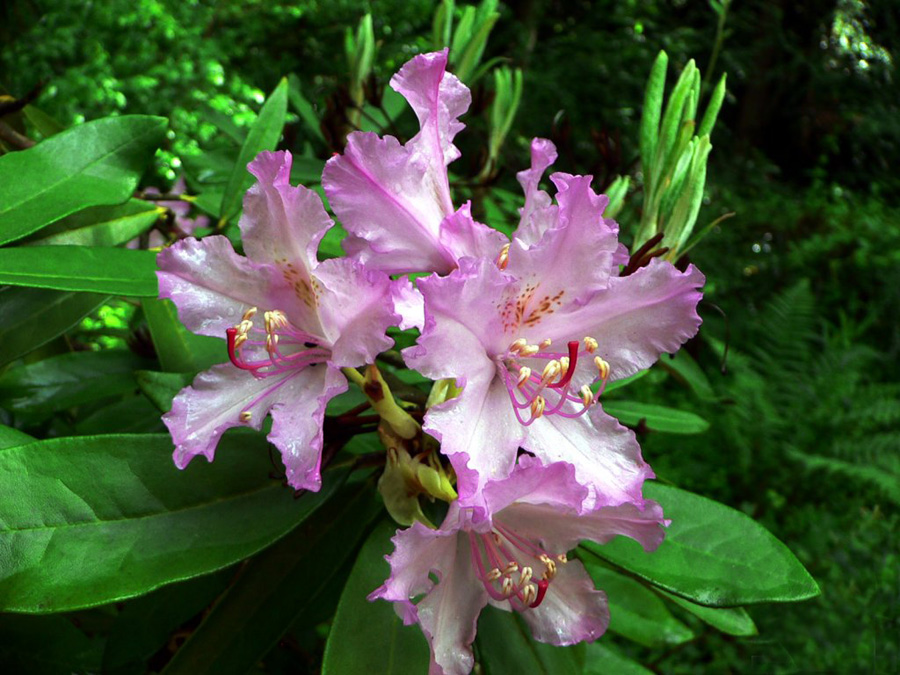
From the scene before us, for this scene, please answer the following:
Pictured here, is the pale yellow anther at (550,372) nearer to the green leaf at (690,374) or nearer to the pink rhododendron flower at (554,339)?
the pink rhododendron flower at (554,339)

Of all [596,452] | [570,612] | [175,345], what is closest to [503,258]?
[596,452]

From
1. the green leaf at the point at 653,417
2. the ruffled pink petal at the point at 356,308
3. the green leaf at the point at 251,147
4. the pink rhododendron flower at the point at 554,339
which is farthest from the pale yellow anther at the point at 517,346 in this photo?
the green leaf at the point at 251,147

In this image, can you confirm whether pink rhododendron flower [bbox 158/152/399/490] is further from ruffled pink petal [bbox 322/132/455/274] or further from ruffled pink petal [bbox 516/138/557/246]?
ruffled pink petal [bbox 516/138/557/246]

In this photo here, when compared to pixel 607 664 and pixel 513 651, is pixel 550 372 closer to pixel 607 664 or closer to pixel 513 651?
pixel 513 651

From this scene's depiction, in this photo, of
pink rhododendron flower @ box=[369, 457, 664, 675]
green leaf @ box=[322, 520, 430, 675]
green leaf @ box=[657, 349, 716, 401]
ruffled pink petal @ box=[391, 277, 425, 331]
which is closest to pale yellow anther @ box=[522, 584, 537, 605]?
pink rhododendron flower @ box=[369, 457, 664, 675]

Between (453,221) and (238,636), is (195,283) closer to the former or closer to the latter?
(453,221)

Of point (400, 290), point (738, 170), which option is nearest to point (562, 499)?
point (400, 290)
